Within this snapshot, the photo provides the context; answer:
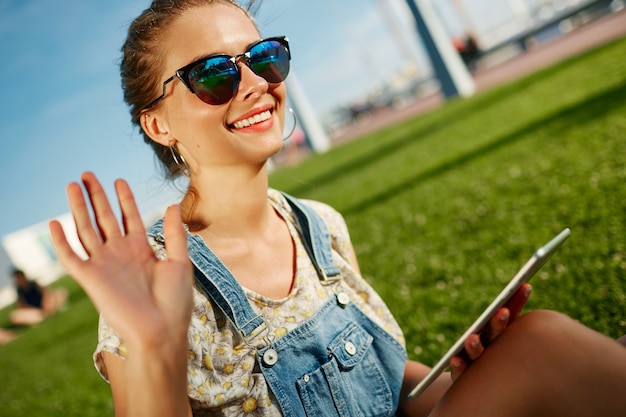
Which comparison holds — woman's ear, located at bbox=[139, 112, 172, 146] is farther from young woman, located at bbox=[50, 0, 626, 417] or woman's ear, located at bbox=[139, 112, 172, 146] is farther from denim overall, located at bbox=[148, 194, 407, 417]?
denim overall, located at bbox=[148, 194, 407, 417]

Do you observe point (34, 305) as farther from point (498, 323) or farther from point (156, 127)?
point (498, 323)

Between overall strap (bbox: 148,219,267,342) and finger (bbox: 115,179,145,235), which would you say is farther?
overall strap (bbox: 148,219,267,342)

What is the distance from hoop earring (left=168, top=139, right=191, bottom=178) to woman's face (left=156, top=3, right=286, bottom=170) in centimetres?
5

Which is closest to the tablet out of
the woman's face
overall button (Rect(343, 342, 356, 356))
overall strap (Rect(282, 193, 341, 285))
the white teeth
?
overall button (Rect(343, 342, 356, 356))

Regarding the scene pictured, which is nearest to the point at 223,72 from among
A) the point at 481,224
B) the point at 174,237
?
the point at 174,237

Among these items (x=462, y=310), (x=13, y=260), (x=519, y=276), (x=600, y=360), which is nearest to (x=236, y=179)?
(x=519, y=276)

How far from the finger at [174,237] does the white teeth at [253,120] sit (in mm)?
685

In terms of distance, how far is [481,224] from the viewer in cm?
466

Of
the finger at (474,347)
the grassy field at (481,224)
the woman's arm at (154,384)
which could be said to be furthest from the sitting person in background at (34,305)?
the finger at (474,347)

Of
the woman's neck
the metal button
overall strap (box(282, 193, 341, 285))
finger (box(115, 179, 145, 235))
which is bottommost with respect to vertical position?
the metal button

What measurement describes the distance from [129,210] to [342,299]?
2.99 feet

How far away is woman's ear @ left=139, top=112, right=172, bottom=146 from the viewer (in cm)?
190

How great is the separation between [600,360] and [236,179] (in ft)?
4.36

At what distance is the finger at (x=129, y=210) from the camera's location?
44.9 inches
